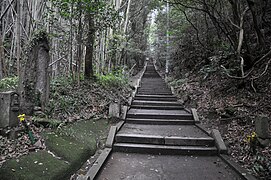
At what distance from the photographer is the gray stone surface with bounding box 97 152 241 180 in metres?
3.41

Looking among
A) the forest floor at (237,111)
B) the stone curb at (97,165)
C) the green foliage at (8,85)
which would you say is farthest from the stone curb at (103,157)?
the green foliage at (8,85)

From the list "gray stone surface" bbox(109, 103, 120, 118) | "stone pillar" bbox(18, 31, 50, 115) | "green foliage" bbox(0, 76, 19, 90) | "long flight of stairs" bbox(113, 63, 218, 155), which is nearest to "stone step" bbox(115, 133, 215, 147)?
"long flight of stairs" bbox(113, 63, 218, 155)

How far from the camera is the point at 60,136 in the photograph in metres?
3.96

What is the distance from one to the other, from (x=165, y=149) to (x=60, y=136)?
2.20m

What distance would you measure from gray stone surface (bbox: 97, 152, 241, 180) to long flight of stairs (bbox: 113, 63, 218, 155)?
0.18m

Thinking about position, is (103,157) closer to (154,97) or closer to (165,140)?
(165,140)

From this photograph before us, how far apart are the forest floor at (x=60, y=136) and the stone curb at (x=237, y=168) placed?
2.56 m

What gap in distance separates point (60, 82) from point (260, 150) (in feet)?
18.1

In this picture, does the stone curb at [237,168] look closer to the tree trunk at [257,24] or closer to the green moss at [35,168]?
the green moss at [35,168]

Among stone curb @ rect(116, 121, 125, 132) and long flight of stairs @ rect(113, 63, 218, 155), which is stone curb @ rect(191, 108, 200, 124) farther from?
stone curb @ rect(116, 121, 125, 132)

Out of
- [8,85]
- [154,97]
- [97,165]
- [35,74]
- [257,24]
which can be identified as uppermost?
[257,24]

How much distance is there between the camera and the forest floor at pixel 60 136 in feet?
9.35

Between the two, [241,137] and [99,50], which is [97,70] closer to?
[99,50]

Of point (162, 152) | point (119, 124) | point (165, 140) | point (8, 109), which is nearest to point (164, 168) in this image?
point (162, 152)
